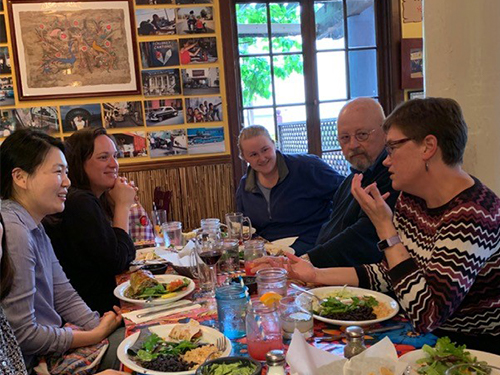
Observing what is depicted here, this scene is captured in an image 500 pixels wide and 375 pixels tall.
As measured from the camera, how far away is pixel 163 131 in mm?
4141

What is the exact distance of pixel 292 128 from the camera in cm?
448

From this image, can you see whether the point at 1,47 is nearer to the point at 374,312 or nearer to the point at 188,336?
the point at 188,336

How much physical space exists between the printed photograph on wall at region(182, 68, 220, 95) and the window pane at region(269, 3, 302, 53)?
0.64m

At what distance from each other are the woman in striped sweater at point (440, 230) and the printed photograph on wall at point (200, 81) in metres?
A: 2.79

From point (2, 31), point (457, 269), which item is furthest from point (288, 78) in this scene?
point (457, 269)

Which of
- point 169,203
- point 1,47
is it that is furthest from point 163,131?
point 1,47

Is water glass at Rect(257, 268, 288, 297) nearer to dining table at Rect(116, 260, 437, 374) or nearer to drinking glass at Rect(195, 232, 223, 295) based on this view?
dining table at Rect(116, 260, 437, 374)

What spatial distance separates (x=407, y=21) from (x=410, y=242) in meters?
3.51

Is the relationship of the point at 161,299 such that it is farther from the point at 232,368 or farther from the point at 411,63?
the point at 411,63

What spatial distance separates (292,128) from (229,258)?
2.68 m

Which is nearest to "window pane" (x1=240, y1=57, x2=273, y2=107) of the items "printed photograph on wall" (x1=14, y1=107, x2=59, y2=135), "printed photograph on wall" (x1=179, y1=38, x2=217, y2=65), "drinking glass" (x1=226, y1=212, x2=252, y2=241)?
"printed photograph on wall" (x1=179, y1=38, x2=217, y2=65)

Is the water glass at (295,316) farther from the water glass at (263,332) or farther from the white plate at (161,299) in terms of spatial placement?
the white plate at (161,299)

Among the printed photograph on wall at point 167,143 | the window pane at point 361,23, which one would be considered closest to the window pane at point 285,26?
the window pane at point 361,23

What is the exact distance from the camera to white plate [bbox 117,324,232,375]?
3.68 feet
